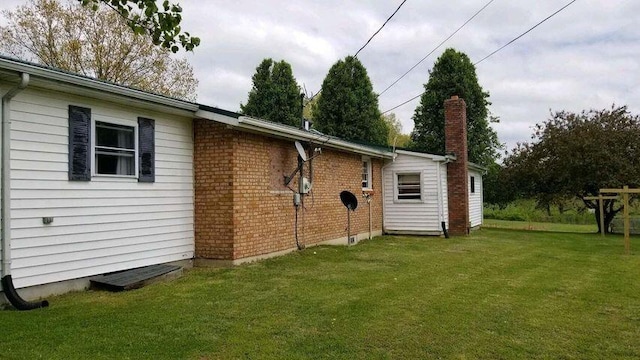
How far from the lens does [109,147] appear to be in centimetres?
659

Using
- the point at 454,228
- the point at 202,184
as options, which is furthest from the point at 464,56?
the point at 202,184

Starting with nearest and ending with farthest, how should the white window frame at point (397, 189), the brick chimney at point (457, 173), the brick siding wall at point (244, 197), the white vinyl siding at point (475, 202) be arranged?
1. the brick siding wall at point (244, 197)
2. the white window frame at point (397, 189)
3. the brick chimney at point (457, 173)
4. the white vinyl siding at point (475, 202)

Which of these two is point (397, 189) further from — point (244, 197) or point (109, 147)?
point (109, 147)

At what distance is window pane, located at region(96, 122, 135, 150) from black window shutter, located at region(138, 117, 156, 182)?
0.15 meters

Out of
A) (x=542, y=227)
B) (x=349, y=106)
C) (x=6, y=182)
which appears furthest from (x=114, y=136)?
(x=542, y=227)

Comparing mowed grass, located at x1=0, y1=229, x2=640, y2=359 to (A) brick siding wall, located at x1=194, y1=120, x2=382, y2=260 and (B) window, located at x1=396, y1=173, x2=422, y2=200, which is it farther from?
(B) window, located at x1=396, y1=173, x2=422, y2=200

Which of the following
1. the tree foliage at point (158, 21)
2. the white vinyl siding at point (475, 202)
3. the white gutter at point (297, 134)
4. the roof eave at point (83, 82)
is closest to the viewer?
the tree foliage at point (158, 21)

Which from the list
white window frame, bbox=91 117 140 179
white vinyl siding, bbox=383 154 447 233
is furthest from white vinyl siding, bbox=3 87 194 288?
white vinyl siding, bbox=383 154 447 233

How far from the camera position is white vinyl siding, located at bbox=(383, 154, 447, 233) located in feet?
47.9

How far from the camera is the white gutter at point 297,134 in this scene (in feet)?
25.3

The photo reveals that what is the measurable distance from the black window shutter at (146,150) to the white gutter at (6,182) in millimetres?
1918

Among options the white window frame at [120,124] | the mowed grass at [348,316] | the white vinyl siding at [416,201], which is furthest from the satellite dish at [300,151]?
the white vinyl siding at [416,201]

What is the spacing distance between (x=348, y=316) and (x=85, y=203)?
402 cm

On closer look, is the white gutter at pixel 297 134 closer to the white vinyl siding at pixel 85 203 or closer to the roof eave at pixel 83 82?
the roof eave at pixel 83 82
